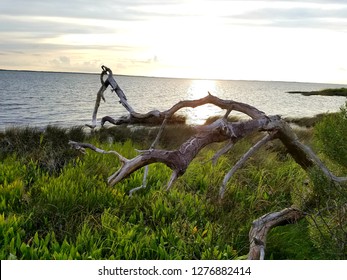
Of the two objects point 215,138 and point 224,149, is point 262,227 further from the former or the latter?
point 215,138

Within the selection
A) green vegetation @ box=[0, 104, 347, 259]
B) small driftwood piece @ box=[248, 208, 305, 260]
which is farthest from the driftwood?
green vegetation @ box=[0, 104, 347, 259]

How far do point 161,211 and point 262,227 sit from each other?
1953 millimetres

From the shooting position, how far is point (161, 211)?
6.39 meters

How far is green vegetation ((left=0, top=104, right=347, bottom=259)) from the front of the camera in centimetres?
512

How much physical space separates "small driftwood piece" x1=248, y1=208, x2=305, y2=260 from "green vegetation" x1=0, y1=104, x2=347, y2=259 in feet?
0.82

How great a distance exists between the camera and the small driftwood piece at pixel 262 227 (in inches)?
176

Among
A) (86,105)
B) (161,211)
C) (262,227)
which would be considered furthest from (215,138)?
(86,105)

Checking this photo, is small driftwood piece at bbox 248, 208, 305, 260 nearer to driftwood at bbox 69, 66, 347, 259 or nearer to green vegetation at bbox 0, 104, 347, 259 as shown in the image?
driftwood at bbox 69, 66, 347, 259

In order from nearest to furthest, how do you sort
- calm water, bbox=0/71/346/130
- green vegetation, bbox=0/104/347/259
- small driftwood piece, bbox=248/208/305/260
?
small driftwood piece, bbox=248/208/305/260 → green vegetation, bbox=0/104/347/259 → calm water, bbox=0/71/346/130

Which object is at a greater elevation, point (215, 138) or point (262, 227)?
point (215, 138)
